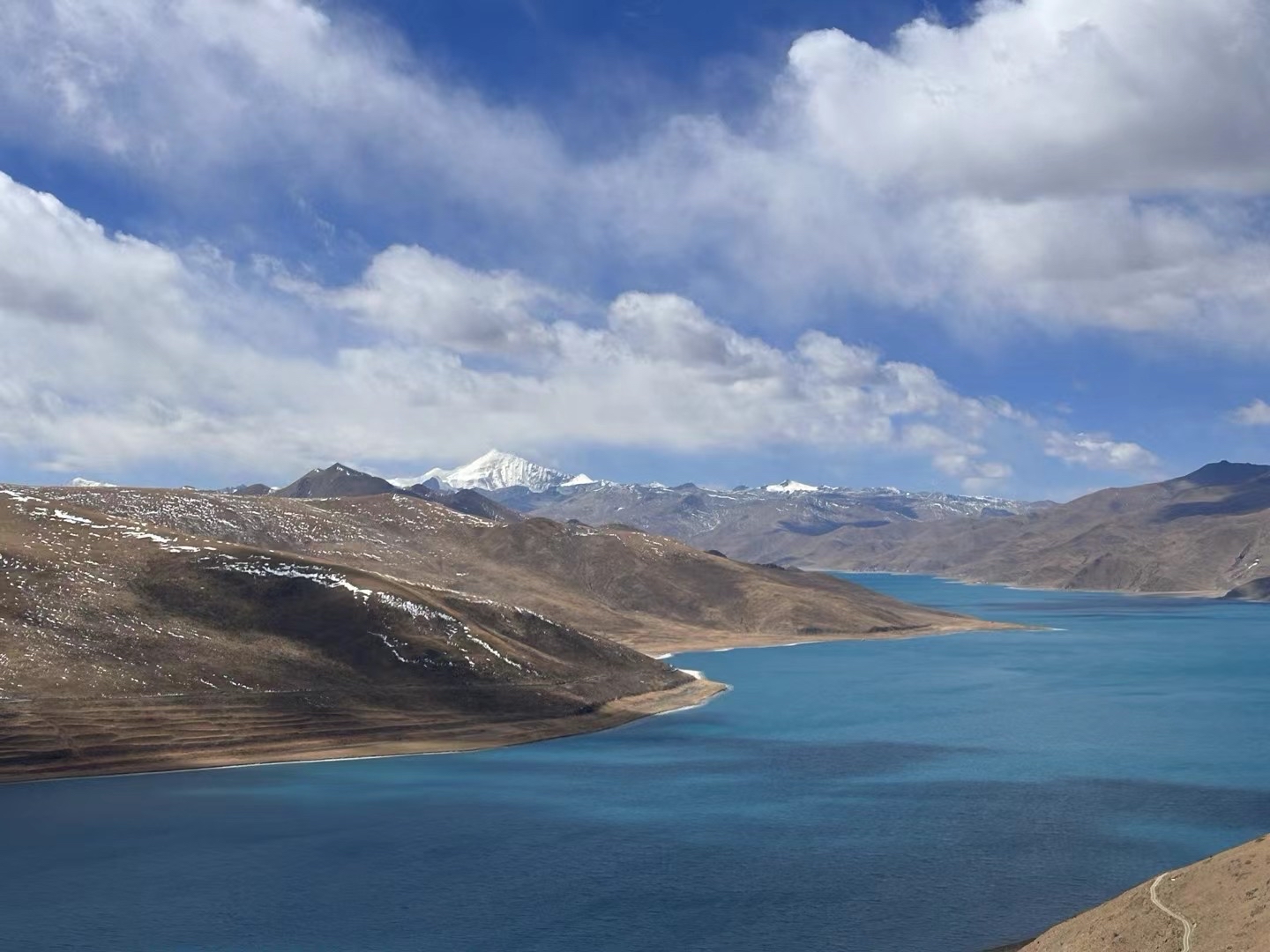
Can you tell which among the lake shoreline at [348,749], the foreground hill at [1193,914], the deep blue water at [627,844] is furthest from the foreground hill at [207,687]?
the foreground hill at [1193,914]

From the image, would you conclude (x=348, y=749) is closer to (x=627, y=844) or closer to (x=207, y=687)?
(x=207, y=687)

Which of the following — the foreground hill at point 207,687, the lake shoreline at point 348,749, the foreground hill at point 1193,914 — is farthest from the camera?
the foreground hill at point 207,687

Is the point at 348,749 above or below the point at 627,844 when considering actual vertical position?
above

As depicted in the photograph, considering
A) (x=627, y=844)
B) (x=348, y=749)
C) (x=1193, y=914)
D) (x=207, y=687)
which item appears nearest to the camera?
(x=1193, y=914)

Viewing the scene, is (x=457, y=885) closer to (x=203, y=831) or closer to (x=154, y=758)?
(x=203, y=831)

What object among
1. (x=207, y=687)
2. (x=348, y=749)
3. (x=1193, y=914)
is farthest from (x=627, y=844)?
(x=207, y=687)

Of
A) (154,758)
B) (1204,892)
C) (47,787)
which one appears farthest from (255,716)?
(1204,892)

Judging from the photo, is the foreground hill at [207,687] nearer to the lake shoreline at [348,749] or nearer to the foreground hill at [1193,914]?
the lake shoreline at [348,749]
